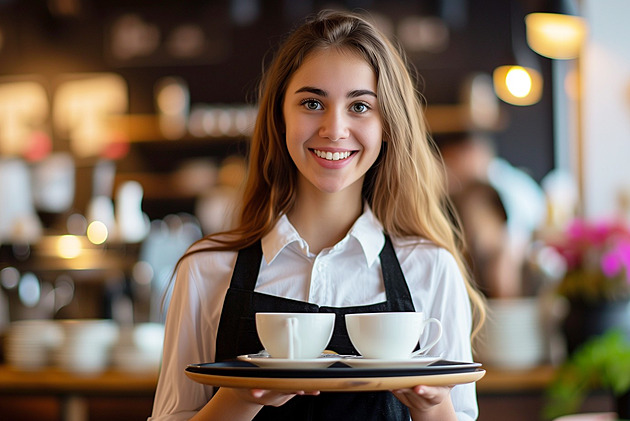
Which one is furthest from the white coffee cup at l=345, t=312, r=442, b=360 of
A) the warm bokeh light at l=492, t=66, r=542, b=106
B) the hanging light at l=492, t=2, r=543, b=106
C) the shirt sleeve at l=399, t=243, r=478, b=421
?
the warm bokeh light at l=492, t=66, r=542, b=106

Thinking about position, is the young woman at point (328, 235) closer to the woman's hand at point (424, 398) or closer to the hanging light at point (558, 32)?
the woman's hand at point (424, 398)

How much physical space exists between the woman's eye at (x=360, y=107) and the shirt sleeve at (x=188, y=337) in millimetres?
386

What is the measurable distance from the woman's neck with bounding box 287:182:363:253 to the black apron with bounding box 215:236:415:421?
98mm

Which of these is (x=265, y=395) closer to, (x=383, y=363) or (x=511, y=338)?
(x=383, y=363)

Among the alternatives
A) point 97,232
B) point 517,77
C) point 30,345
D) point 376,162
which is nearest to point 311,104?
point 376,162

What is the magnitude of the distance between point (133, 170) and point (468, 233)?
2.28m

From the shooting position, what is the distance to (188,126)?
203 inches

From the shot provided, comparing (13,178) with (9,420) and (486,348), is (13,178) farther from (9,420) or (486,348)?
(486,348)

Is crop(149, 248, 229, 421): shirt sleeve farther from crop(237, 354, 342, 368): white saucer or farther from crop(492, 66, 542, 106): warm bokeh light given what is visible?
crop(492, 66, 542, 106): warm bokeh light

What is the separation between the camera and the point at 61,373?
3.15 m

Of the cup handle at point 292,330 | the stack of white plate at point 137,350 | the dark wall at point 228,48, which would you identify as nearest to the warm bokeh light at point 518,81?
the dark wall at point 228,48

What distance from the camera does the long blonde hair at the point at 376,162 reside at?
1.50 meters

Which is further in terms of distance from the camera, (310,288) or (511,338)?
(511,338)

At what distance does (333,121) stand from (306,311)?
13.6 inches
